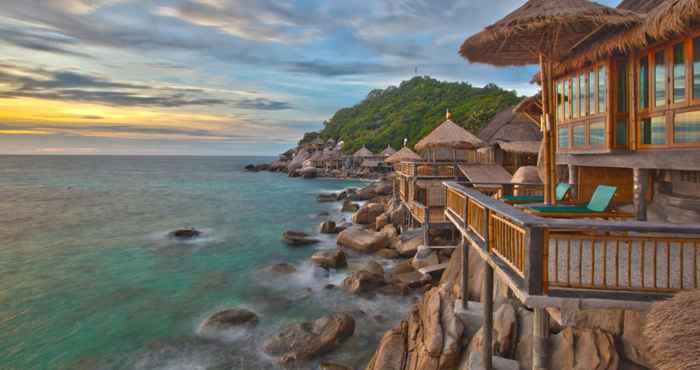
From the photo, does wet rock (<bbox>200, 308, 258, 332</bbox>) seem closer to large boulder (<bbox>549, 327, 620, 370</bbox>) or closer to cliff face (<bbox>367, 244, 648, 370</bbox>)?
cliff face (<bbox>367, 244, 648, 370</bbox>)

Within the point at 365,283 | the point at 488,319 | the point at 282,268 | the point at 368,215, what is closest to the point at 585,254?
the point at 488,319

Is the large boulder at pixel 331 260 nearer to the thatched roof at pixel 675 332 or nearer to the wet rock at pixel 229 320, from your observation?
the wet rock at pixel 229 320

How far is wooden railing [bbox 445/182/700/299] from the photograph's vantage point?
4.21m

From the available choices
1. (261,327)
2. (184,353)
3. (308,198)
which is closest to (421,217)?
(261,327)

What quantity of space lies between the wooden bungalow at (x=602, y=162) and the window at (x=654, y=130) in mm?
26

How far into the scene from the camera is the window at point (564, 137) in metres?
11.4

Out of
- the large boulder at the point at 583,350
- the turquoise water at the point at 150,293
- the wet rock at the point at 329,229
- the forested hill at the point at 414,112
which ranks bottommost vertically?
the turquoise water at the point at 150,293

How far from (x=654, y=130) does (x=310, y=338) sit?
1064 cm

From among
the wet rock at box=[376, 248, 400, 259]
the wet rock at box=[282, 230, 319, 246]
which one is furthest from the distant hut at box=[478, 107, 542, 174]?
the wet rock at box=[282, 230, 319, 246]

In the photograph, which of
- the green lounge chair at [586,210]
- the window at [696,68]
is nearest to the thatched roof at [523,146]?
the window at [696,68]

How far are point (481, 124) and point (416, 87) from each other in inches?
3345

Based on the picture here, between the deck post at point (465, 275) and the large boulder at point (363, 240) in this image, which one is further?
the large boulder at point (363, 240)

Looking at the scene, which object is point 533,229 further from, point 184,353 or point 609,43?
point 184,353

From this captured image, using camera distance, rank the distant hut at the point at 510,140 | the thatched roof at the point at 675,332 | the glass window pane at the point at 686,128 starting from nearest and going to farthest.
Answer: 1. the thatched roof at the point at 675,332
2. the glass window pane at the point at 686,128
3. the distant hut at the point at 510,140
